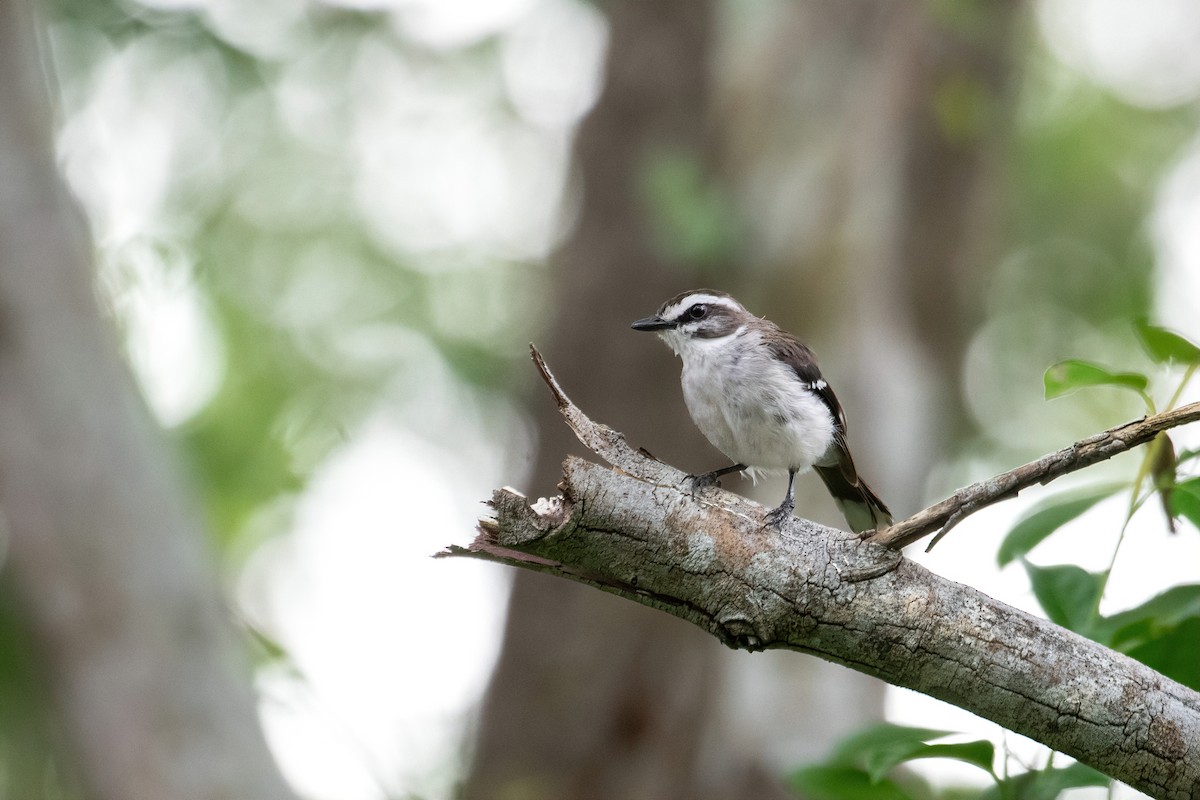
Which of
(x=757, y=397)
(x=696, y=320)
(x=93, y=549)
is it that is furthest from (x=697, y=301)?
(x=93, y=549)

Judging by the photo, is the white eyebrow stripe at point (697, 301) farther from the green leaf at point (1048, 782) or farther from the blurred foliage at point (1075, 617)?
the green leaf at point (1048, 782)

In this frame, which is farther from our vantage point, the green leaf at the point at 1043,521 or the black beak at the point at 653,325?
the black beak at the point at 653,325

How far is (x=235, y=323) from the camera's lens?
1428cm

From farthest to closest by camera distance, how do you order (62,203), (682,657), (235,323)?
(235,323) < (682,657) < (62,203)

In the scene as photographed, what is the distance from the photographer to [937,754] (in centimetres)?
303

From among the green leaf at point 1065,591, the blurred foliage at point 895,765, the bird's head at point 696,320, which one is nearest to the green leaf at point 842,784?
the blurred foliage at point 895,765

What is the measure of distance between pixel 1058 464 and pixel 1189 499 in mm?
417

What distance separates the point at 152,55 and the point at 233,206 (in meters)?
4.64

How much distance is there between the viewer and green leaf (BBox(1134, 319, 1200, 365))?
9.70ft

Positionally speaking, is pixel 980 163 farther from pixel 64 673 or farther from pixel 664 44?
pixel 64 673

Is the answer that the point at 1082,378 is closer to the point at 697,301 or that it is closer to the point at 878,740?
the point at 878,740

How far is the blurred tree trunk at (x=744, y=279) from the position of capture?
8.52 metres

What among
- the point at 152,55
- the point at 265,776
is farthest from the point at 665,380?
the point at 152,55

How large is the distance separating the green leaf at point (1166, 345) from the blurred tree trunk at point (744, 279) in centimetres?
507
